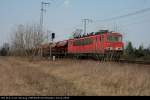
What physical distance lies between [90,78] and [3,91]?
21.5 ft

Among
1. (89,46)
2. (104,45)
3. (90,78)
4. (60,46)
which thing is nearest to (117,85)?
(90,78)

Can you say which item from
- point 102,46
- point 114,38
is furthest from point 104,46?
point 114,38

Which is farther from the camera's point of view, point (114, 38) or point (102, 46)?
point (114, 38)

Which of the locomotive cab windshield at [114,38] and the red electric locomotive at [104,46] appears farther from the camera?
the locomotive cab windshield at [114,38]

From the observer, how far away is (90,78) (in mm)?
18047

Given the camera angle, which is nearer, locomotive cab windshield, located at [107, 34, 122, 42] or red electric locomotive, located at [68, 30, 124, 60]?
red electric locomotive, located at [68, 30, 124, 60]

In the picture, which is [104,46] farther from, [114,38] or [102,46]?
[114,38]

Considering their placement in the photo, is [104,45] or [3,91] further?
[104,45]

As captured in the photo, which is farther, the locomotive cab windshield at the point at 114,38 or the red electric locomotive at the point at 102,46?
the locomotive cab windshield at the point at 114,38

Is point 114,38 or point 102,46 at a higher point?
point 114,38

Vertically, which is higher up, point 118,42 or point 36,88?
point 118,42

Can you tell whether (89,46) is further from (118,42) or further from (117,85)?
(117,85)

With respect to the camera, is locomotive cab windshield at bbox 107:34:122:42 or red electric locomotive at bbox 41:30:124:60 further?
locomotive cab windshield at bbox 107:34:122:42

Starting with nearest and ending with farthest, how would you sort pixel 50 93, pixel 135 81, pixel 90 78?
pixel 50 93 < pixel 135 81 < pixel 90 78
